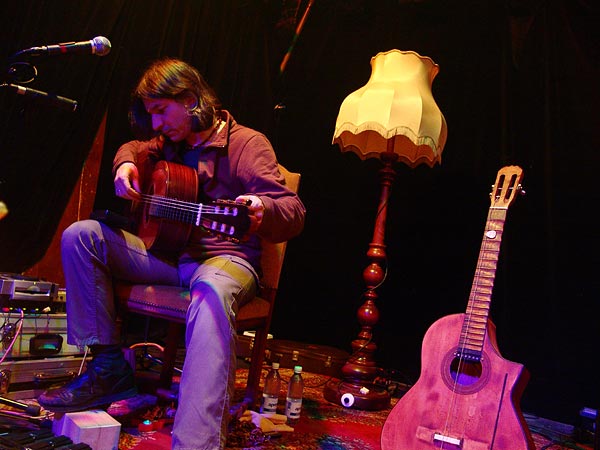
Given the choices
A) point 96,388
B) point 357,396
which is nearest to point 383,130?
point 357,396

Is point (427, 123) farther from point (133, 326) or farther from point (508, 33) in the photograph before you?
point (133, 326)

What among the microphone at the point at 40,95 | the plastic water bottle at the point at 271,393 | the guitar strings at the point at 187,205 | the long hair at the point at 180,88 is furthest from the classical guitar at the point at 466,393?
the microphone at the point at 40,95

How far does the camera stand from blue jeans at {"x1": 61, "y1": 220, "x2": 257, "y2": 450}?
1634 mm

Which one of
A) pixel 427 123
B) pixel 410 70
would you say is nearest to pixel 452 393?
pixel 427 123

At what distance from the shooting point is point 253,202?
6.05ft

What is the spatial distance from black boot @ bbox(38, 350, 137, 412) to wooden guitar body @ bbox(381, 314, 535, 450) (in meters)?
1.01

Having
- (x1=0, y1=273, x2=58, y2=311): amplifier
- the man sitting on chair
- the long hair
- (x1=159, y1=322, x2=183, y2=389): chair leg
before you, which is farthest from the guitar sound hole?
(x1=0, y1=273, x2=58, y2=311): amplifier

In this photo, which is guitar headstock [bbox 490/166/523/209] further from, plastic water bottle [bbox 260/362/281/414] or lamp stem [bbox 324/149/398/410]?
plastic water bottle [bbox 260/362/281/414]

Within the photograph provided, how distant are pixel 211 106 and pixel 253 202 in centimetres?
70

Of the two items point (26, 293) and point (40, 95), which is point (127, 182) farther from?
point (26, 293)

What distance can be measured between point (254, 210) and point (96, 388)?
32.9 inches

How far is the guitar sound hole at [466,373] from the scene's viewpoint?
2045 mm

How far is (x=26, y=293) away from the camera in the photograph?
2246 millimetres

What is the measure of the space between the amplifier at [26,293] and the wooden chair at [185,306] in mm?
394
